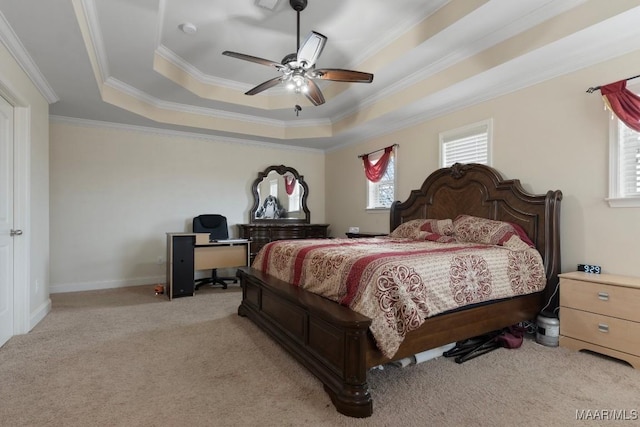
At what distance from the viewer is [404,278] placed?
202 centimetres

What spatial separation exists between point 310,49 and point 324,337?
7.75 ft

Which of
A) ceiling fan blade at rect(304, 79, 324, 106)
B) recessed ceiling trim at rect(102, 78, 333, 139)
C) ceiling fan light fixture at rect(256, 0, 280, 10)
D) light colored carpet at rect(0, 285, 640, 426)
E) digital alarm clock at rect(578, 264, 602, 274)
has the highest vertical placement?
ceiling fan light fixture at rect(256, 0, 280, 10)

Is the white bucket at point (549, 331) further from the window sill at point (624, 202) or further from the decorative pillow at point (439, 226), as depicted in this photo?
the decorative pillow at point (439, 226)

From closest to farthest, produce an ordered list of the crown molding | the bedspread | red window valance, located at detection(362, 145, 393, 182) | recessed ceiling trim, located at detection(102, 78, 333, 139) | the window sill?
the bedspread
the crown molding
the window sill
recessed ceiling trim, located at detection(102, 78, 333, 139)
red window valance, located at detection(362, 145, 393, 182)

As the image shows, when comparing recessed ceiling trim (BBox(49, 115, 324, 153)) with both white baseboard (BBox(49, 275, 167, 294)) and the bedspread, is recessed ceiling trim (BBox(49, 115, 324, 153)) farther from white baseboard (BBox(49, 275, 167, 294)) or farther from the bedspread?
the bedspread

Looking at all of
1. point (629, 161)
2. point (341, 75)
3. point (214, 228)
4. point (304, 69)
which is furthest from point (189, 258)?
point (629, 161)

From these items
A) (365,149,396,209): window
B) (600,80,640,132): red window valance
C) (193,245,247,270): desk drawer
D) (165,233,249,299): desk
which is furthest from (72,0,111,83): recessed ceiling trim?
(600,80,640,132): red window valance

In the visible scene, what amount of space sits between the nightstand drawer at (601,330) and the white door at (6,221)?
4769 mm

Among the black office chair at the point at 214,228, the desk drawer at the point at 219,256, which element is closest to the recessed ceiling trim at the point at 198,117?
the black office chair at the point at 214,228

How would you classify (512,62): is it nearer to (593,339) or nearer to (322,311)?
(593,339)

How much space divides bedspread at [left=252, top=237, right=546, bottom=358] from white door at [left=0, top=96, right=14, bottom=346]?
2.36 meters

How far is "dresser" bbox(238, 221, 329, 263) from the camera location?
559cm

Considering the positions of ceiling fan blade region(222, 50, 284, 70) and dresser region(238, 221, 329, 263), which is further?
dresser region(238, 221, 329, 263)

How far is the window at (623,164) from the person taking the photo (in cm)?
266
